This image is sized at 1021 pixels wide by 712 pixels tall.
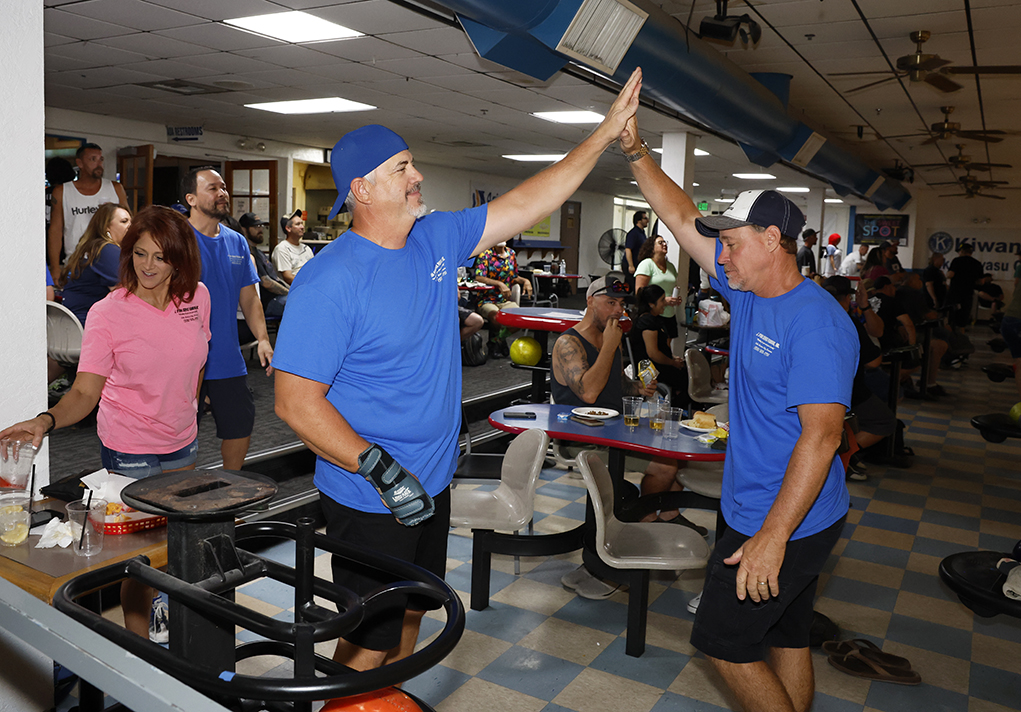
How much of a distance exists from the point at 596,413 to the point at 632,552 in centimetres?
101

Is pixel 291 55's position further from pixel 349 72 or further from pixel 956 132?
pixel 956 132

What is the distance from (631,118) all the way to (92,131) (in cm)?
1050

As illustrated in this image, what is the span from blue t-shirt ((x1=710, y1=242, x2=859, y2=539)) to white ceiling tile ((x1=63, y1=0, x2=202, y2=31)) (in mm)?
5002

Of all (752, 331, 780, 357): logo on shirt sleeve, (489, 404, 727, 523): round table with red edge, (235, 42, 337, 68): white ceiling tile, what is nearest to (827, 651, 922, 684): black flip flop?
(489, 404, 727, 523): round table with red edge

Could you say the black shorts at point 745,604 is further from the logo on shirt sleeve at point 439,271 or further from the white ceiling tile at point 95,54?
the white ceiling tile at point 95,54

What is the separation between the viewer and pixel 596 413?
408 cm

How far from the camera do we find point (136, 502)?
130 cm

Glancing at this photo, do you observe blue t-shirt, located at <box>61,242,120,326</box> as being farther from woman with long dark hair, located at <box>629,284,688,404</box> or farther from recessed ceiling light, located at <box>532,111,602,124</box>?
Result: recessed ceiling light, located at <box>532,111,602,124</box>

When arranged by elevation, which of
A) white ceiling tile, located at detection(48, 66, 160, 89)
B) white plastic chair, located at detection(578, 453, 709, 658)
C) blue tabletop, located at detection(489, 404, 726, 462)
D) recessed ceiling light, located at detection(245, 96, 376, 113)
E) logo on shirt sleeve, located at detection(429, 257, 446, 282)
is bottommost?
white plastic chair, located at detection(578, 453, 709, 658)

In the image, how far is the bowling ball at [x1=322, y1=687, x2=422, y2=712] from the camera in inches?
51.2

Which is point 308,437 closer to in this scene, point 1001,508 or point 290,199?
point 1001,508

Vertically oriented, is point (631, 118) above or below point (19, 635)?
above

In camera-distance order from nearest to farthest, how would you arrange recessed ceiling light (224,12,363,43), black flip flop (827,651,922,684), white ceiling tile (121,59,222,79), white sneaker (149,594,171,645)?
white sneaker (149,594,171,645), black flip flop (827,651,922,684), recessed ceiling light (224,12,363,43), white ceiling tile (121,59,222,79)

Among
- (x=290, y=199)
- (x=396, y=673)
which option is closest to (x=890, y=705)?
(x=396, y=673)
